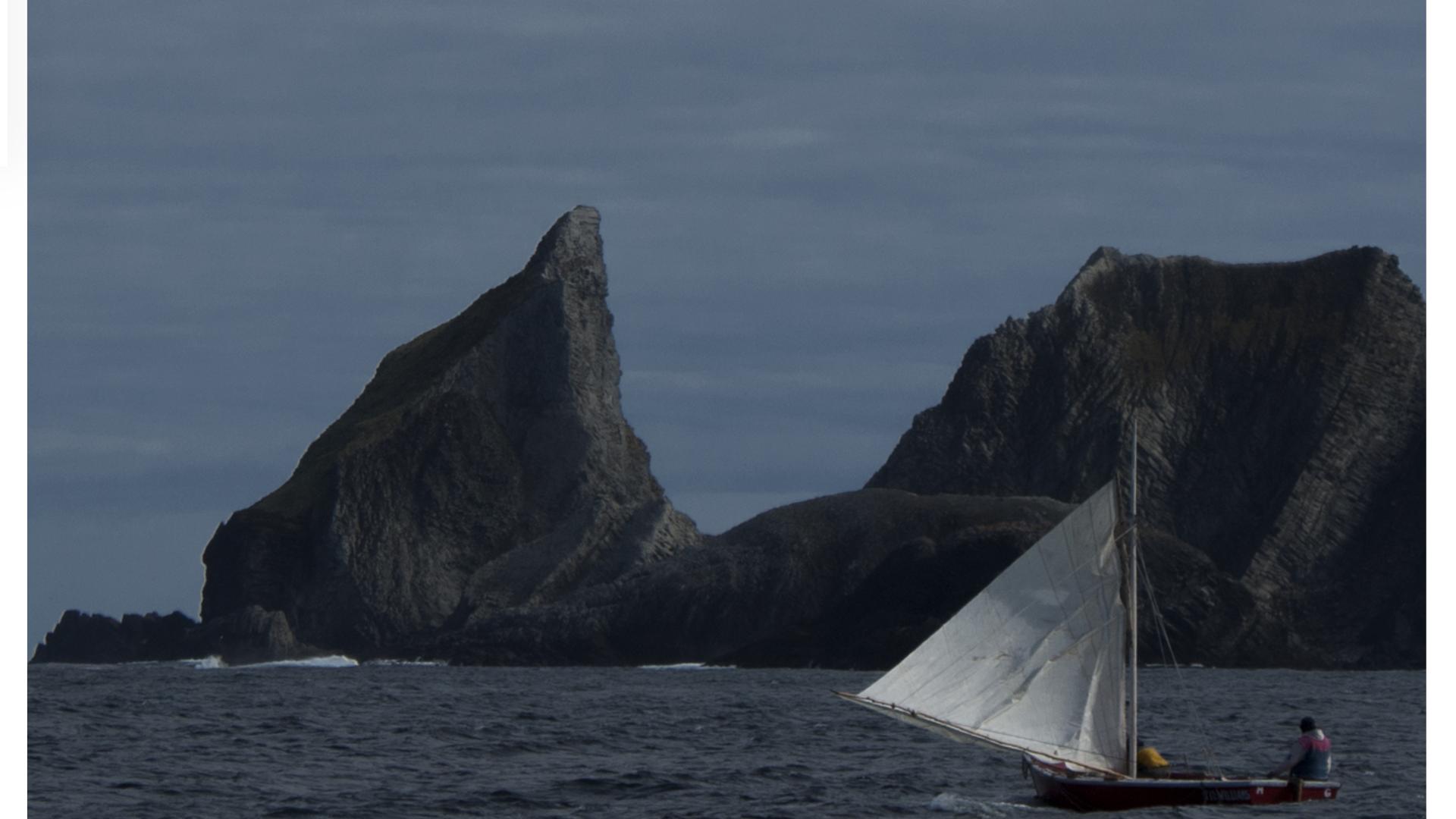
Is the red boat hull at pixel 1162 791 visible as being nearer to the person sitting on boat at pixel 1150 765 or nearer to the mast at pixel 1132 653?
the person sitting on boat at pixel 1150 765

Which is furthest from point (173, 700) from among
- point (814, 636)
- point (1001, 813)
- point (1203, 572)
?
point (1203, 572)

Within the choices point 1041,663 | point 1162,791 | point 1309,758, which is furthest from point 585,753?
point 1309,758

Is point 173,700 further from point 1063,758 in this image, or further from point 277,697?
point 1063,758

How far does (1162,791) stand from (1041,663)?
138 inches

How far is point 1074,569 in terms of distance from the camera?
41.0m

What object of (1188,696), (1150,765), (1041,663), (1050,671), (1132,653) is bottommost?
(1150,765)

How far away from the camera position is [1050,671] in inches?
1612

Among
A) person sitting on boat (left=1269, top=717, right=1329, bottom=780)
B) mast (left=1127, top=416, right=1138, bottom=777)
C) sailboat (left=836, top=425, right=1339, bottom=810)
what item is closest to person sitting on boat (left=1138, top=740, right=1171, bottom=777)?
sailboat (left=836, top=425, right=1339, bottom=810)

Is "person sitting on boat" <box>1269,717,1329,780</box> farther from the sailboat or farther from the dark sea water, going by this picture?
the dark sea water

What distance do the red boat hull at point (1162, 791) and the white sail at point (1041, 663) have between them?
2.80ft

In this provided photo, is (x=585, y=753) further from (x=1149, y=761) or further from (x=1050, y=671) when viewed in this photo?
(x=1149, y=761)

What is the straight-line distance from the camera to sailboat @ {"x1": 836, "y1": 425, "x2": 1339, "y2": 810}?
4069 cm

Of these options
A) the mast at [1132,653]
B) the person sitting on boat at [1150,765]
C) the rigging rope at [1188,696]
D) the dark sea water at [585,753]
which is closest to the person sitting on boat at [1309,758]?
the dark sea water at [585,753]
